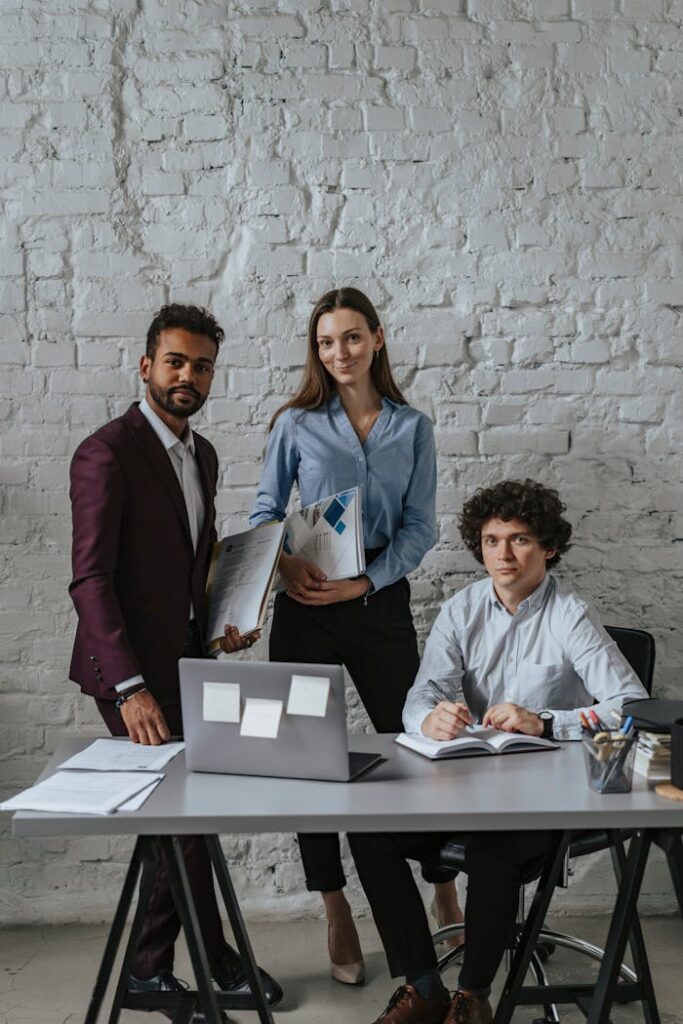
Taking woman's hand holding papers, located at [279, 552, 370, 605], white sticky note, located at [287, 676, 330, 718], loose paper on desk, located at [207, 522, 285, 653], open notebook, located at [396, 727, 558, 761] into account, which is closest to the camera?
white sticky note, located at [287, 676, 330, 718]

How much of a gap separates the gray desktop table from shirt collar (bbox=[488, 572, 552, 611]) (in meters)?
0.49

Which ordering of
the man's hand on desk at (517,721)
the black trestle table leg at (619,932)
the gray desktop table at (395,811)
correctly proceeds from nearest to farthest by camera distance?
the gray desktop table at (395,811) < the black trestle table leg at (619,932) < the man's hand on desk at (517,721)

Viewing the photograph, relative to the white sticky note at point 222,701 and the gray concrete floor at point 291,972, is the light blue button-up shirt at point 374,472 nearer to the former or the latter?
the white sticky note at point 222,701

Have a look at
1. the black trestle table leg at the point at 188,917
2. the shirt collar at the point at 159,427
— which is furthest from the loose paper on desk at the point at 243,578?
the black trestle table leg at the point at 188,917

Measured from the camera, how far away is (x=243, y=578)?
111 inches

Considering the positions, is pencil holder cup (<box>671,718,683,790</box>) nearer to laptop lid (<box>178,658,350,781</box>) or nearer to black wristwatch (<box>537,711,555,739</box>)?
black wristwatch (<box>537,711,555,739</box>)

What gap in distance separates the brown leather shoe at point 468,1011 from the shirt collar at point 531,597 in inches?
36.8

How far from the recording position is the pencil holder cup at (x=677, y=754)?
2.13 m

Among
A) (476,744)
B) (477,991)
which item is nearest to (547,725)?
(476,744)

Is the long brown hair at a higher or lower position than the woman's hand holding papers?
higher

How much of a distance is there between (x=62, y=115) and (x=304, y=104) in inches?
30.5

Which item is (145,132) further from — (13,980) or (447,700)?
(13,980)

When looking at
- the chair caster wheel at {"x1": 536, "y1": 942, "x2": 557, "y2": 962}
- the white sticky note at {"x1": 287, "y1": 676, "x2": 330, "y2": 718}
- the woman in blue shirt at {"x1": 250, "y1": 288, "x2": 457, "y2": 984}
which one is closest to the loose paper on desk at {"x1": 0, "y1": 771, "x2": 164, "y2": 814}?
the white sticky note at {"x1": 287, "y1": 676, "x2": 330, "y2": 718}

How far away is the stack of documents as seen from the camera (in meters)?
2.05
